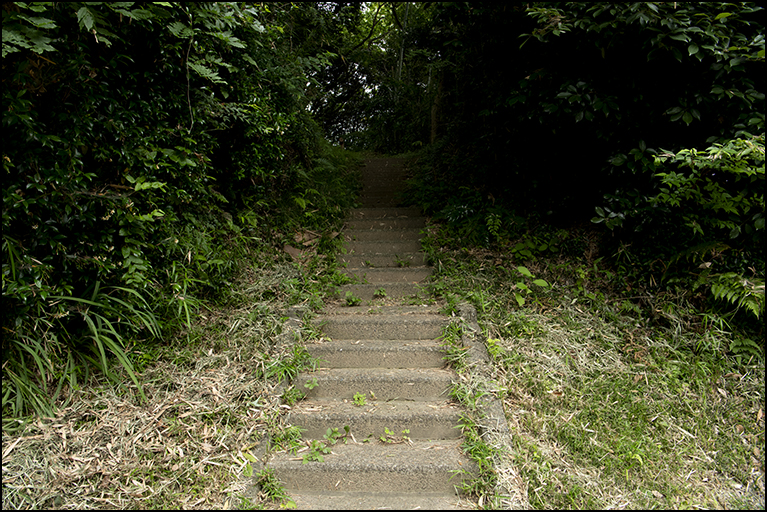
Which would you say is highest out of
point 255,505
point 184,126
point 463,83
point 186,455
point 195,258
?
point 463,83

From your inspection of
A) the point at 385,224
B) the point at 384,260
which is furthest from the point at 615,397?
the point at 385,224

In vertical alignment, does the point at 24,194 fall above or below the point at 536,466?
above

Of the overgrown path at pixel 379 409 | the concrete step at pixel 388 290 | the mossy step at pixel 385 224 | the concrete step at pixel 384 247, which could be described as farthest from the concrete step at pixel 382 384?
the mossy step at pixel 385 224

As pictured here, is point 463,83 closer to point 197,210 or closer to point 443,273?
point 443,273

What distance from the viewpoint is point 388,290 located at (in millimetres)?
4105

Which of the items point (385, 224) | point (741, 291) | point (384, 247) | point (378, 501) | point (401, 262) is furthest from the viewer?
point (385, 224)

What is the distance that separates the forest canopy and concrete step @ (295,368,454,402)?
3.75 feet

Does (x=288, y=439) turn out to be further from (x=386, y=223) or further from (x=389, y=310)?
(x=386, y=223)

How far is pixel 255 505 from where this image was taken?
87.5 inches

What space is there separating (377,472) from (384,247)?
2.85 m

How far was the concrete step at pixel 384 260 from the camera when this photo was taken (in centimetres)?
453

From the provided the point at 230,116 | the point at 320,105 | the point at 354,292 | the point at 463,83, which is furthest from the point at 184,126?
the point at 320,105

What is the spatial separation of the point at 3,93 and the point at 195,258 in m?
1.44

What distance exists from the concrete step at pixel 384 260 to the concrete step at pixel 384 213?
1075 mm
